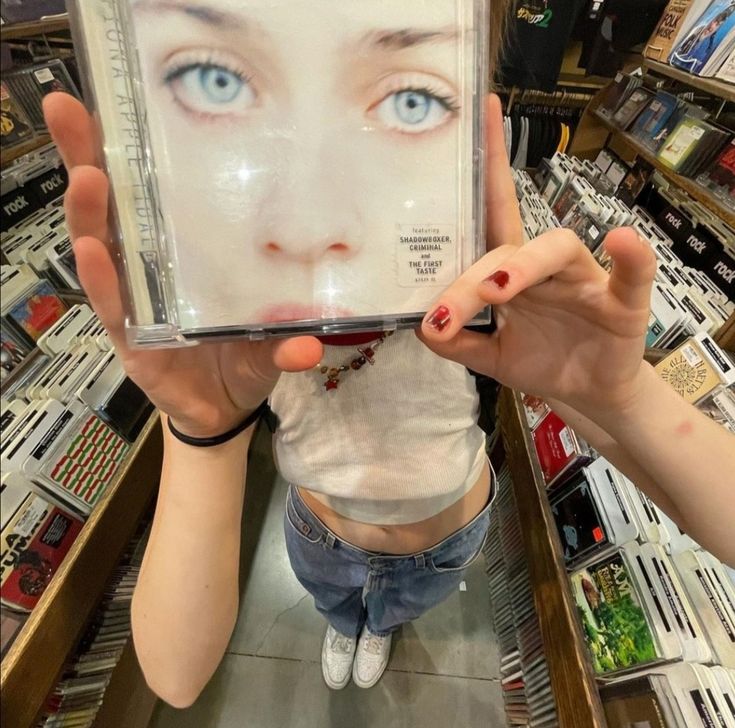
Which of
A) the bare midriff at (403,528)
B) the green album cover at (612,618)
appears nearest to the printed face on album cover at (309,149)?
the bare midriff at (403,528)

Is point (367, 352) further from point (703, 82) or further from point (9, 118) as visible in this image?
point (703, 82)

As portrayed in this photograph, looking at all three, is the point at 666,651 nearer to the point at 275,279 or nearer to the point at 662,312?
the point at 662,312

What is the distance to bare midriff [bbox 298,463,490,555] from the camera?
30.8 inches

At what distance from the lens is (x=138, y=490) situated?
0.63 m

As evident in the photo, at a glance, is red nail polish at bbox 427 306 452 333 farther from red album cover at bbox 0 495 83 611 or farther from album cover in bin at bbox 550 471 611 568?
album cover in bin at bbox 550 471 611 568

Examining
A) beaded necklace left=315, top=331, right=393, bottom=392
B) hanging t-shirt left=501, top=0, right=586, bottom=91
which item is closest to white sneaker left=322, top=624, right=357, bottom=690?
beaded necklace left=315, top=331, right=393, bottom=392

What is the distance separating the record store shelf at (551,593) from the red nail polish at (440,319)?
33.6 inches

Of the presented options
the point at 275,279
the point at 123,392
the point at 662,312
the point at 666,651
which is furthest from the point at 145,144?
the point at 662,312

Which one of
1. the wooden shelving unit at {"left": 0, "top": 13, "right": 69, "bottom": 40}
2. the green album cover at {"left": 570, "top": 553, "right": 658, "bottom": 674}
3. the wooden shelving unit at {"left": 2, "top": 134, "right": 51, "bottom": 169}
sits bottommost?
the green album cover at {"left": 570, "top": 553, "right": 658, "bottom": 674}

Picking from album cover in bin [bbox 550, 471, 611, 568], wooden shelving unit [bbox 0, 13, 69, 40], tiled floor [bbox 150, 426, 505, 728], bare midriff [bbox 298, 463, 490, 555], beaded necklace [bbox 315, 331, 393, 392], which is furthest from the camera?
tiled floor [bbox 150, 426, 505, 728]

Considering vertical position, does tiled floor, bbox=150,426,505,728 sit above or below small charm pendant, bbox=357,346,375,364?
below

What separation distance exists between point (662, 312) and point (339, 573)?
921 mm

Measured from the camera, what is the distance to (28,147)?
329mm

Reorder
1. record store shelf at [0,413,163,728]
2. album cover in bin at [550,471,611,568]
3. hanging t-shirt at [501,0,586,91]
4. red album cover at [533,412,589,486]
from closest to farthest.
Result: record store shelf at [0,413,163,728] → album cover in bin at [550,471,611,568] → red album cover at [533,412,589,486] → hanging t-shirt at [501,0,586,91]
